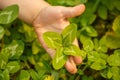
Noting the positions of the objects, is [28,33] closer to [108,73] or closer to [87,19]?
[87,19]

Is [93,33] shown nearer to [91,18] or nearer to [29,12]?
[91,18]

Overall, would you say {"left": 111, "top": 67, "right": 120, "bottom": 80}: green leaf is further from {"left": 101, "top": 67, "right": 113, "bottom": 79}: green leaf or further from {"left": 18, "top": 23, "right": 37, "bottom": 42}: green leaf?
{"left": 18, "top": 23, "right": 37, "bottom": 42}: green leaf

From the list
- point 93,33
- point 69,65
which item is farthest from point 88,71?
point 69,65

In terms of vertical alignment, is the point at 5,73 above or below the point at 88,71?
above

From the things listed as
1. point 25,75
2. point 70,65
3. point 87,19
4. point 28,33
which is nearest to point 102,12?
point 87,19

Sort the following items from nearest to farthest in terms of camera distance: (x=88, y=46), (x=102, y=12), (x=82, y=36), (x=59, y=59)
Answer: (x=59, y=59), (x=88, y=46), (x=82, y=36), (x=102, y=12)

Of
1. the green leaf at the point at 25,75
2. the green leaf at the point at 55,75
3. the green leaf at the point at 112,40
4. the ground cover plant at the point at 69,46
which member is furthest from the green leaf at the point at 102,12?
the green leaf at the point at 25,75

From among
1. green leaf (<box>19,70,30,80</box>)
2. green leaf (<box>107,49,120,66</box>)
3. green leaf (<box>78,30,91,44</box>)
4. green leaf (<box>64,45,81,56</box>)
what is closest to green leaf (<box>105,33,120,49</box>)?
green leaf (<box>78,30,91,44</box>)
